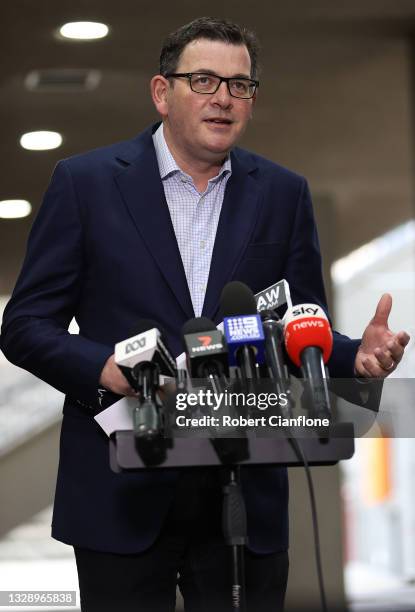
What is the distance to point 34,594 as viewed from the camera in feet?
6.82

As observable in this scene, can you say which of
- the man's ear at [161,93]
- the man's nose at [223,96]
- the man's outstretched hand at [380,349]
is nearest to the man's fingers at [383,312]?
the man's outstretched hand at [380,349]

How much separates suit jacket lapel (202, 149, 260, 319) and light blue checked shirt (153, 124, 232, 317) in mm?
25

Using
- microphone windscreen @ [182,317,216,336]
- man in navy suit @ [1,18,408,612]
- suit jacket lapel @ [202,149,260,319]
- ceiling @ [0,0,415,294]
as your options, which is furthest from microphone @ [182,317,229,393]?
ceiling @ [0,0,415,294]

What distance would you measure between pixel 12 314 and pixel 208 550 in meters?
0.53

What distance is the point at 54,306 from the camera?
2074 mm

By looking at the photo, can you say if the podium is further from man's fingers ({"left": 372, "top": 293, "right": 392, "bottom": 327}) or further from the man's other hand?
man's fingers ({"left": 372, "top": 293, "right": 392, "bottom": 327})

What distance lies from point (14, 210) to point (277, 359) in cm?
342

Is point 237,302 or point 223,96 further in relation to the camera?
point 223,96

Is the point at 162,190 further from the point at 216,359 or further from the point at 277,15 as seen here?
the point at 277,15

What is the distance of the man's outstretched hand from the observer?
6.02 ft

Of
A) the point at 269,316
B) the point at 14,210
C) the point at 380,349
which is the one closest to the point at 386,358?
the point at 380,349

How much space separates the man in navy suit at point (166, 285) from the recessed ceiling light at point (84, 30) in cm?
270

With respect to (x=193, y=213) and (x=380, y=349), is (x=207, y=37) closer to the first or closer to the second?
(x=193, y=213)

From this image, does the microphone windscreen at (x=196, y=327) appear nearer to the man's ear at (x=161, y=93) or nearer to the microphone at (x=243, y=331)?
the microphone at (x=243, y=331)
